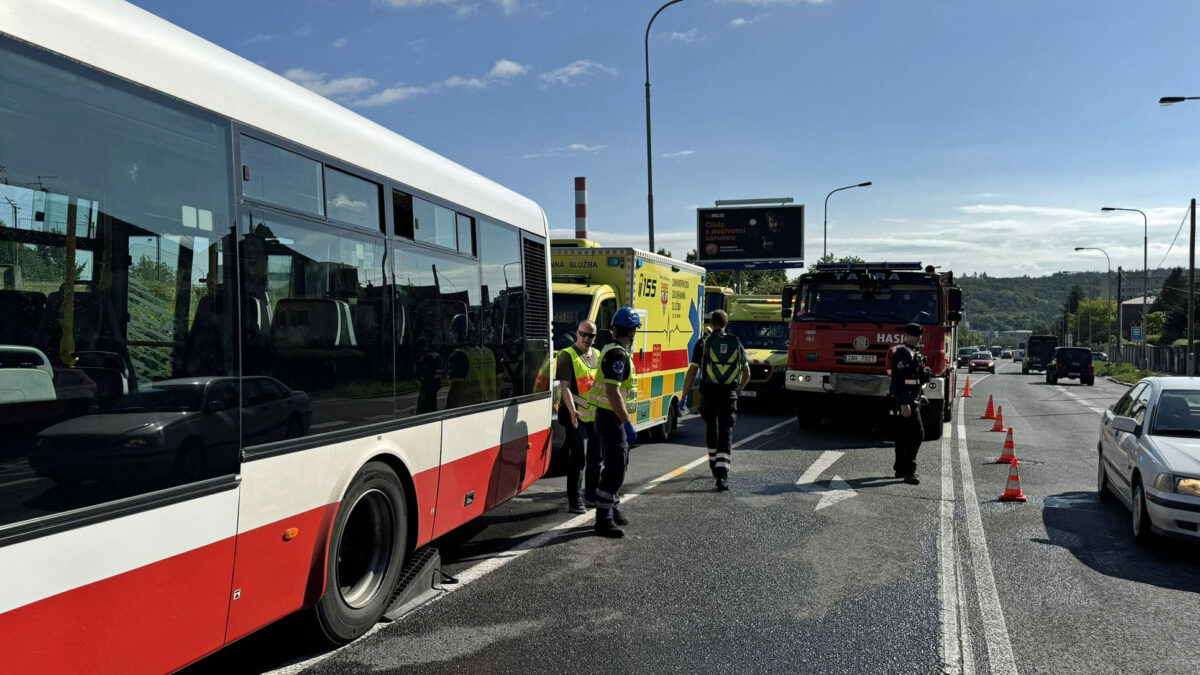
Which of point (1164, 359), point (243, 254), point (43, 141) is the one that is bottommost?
point (1164, 359)

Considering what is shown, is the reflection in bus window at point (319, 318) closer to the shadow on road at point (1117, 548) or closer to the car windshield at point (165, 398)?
the car windshield at point (165, 398)

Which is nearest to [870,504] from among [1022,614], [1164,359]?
[1022,614]

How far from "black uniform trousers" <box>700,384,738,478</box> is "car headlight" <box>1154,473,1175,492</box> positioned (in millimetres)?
3740

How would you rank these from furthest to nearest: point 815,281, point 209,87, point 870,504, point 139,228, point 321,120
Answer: point 815,281 < point 870,504 < point 321,120 < point 209,87 < point 139,228

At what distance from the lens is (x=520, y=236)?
24.4 ft

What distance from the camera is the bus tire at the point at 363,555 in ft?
14.6

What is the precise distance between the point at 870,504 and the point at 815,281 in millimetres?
7320

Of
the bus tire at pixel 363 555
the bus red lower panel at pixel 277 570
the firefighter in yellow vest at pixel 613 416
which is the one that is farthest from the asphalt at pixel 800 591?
the bus red lower panel at pixel 277 570

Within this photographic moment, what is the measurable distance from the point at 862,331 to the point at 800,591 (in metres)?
9.46

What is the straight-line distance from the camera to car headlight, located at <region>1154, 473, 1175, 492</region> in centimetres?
660

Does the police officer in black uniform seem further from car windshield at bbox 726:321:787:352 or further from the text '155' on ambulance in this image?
car windshield at bbox 726:321:787:352

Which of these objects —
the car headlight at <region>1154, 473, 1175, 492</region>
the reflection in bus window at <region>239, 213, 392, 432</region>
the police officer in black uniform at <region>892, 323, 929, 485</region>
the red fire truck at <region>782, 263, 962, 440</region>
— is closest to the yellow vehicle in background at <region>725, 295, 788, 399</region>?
the red fire truck at <region>782, 263, 962, 440</region>

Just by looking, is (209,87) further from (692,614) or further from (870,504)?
(870,504)

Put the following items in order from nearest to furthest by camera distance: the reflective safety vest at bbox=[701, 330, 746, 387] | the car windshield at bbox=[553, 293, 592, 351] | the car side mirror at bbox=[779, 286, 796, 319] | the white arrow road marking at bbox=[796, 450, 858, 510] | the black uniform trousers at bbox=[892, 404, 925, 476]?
the white arrow road marking at bbox=[796, 450, 858, 510] → the reflective safety vest at bbox=[701, 330, 746, 387] → the black uniform trousers at bbox=[892, 404, 925, 476] → the car windshield at bbox=[553, 293, 592, 351] → the car side mirror at bbox=[779, 286, 796, 319]
